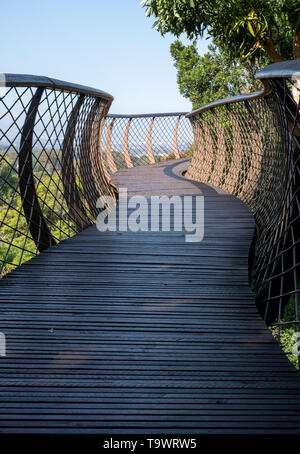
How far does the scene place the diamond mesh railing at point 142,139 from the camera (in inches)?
362

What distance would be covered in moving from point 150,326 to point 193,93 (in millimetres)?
11693

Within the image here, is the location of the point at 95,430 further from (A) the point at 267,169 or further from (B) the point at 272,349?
(A) the point at 267,169

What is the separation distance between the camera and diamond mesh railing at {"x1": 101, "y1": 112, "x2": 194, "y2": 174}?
362 inches

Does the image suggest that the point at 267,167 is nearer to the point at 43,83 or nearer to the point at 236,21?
the point at 43,83

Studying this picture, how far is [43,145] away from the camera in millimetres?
3098

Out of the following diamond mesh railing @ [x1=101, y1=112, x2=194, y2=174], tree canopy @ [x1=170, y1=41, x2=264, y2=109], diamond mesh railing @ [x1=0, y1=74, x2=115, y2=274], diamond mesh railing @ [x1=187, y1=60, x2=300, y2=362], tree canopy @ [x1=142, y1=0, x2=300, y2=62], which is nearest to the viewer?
diamond mesh railing @ [x1=187, y1=60, x2=300, y2=362]

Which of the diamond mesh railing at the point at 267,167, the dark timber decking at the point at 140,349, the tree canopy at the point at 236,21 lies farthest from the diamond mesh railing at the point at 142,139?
the dark timber decking at the point at 140,349

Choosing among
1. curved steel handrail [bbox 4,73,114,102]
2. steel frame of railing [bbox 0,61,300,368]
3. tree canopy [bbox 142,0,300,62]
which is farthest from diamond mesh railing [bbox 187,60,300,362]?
tree canopy [bbox 142,0,300,62]

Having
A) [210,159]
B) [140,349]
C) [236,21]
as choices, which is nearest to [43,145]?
[140,349]

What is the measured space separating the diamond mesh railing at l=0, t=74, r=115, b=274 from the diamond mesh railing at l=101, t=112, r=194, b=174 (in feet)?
14.9

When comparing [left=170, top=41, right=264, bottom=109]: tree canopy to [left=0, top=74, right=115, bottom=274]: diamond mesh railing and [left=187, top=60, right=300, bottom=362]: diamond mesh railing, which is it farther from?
[left=0, top=74, right=115, bottom=274]: diamond mesh railing

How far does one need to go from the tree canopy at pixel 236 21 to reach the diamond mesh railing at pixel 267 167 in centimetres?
160
